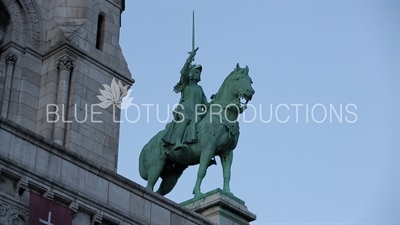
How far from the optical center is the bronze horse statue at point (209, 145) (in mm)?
30547

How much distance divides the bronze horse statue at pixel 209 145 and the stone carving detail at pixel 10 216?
23.7 ft

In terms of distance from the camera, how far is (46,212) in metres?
24.0

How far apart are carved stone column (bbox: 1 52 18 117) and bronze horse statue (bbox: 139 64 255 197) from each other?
4392mm

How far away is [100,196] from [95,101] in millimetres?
10047

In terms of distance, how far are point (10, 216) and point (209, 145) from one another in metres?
8.22

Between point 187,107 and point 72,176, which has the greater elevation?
point 187,107

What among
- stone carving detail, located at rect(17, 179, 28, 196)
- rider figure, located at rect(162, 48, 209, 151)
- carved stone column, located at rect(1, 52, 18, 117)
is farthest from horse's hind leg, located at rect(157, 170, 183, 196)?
stone carving detail, located at rect(17, 179, 28, 196)

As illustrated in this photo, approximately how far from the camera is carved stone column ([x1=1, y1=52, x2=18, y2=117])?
3384 centimetres

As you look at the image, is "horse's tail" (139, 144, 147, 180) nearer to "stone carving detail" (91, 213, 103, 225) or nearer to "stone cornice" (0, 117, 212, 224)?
"stone cornice" (0, 117, 212, 224)

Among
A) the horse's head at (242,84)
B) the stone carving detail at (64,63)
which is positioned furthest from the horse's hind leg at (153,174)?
the stone carving detail at (64,63)

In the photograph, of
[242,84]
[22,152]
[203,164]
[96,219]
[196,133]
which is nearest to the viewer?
[22,152]

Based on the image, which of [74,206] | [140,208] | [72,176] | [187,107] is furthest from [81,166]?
[187,107]

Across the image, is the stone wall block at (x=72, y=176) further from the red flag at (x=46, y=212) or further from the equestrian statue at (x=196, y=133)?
the equestrian statue at (x=196, y=133)

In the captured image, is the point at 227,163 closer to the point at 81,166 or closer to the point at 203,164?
the point at 203,164
